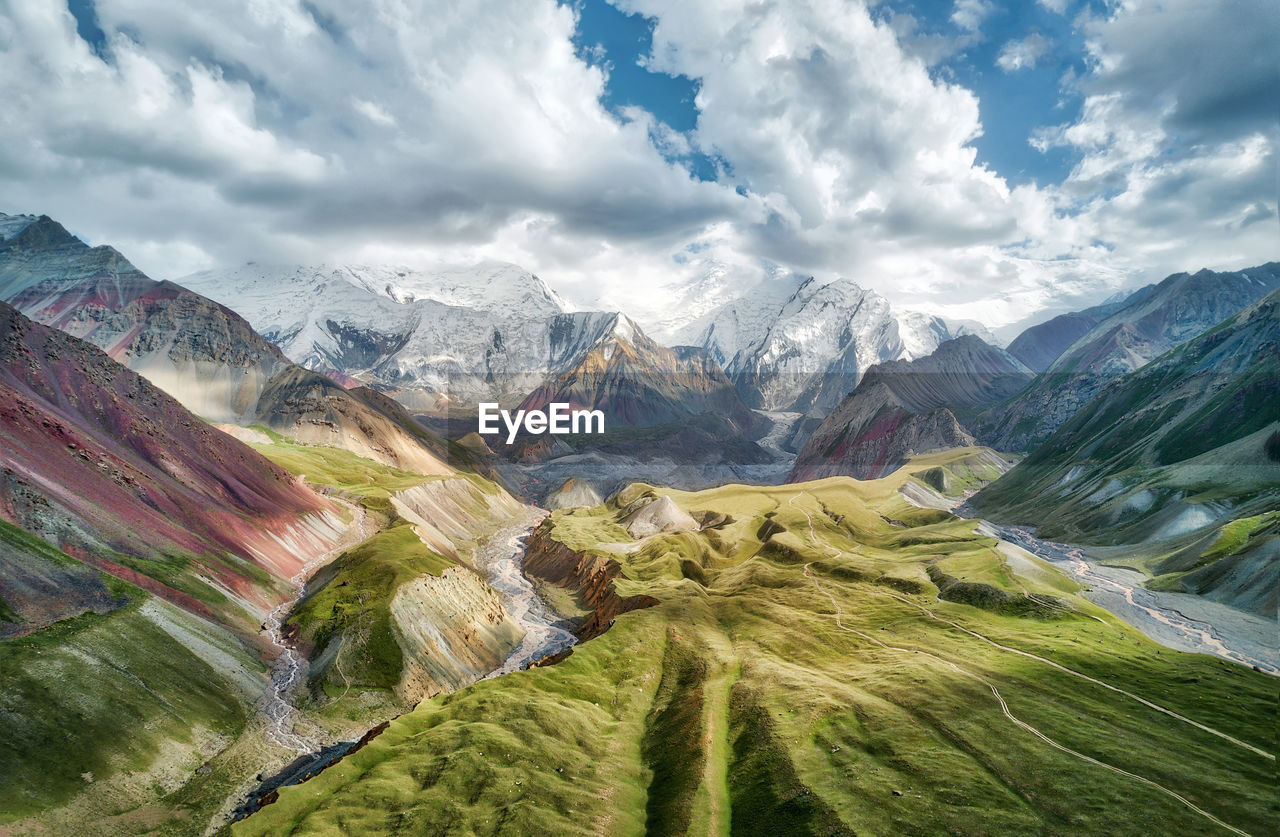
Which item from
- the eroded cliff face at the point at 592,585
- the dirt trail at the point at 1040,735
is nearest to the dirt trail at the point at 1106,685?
the dirt trail at the point at 1040,735

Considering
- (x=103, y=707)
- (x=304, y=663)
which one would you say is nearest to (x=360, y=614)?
(x=304, y=663)

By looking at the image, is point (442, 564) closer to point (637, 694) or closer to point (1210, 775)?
point (637, 694)

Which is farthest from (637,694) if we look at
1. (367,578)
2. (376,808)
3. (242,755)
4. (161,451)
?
(161,451)

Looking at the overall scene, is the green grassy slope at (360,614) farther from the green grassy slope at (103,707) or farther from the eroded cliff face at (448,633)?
the green grassy slope at (103,707)

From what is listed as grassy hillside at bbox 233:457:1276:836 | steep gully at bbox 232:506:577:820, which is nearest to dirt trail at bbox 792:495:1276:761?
grassy hillside at bbox 233:457:1276:836

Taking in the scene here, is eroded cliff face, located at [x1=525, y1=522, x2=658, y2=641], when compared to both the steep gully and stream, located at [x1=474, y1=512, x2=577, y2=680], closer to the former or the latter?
stream, located at [x1=474, y1=512, x2=577, y2=680]

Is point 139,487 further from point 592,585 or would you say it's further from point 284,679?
point 592,585

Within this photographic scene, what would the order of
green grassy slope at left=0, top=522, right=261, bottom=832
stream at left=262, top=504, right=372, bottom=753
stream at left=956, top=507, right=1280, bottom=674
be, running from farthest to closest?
stream at left=956, top=507, right=1280, bottom=674, stream at left=262, top=504, right=372, bottom=753, green grassy slope at left=0, top=522, right=261, bottom=832
